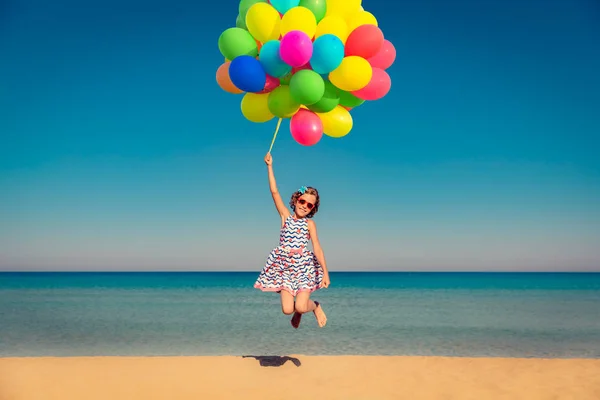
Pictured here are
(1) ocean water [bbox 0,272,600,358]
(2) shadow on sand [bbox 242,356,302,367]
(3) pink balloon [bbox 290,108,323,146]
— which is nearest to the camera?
(3) pink balloon [bbox 290,108,323,146]

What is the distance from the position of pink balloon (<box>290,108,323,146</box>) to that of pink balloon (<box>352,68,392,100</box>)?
1.70 ft

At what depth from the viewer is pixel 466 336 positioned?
517 inches

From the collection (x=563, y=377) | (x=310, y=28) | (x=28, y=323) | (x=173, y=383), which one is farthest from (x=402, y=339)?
(x=28, y=323)

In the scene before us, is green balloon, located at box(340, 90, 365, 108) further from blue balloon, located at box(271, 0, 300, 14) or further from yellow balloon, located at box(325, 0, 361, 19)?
blue balloon, located at box(271, 0, 300, 14)

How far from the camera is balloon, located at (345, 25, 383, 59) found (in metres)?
5.18

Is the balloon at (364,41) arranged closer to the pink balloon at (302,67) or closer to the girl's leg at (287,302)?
the pink balloon at (302,67)

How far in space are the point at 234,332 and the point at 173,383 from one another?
6.19 meters

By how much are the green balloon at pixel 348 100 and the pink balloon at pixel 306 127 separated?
17.1 inches

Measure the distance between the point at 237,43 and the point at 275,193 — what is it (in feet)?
5.30

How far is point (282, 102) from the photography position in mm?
5340

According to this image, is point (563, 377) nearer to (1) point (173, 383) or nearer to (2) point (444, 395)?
(2) point (444, 395)

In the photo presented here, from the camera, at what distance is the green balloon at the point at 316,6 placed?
5.25 meters

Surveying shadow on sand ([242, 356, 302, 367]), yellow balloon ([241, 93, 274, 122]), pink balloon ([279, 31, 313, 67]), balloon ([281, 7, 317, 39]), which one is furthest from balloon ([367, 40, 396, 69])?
shadow on sand ([242, 356, 302, 367])

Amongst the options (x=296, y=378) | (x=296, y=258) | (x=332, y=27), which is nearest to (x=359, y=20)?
(x=332, y=27)
